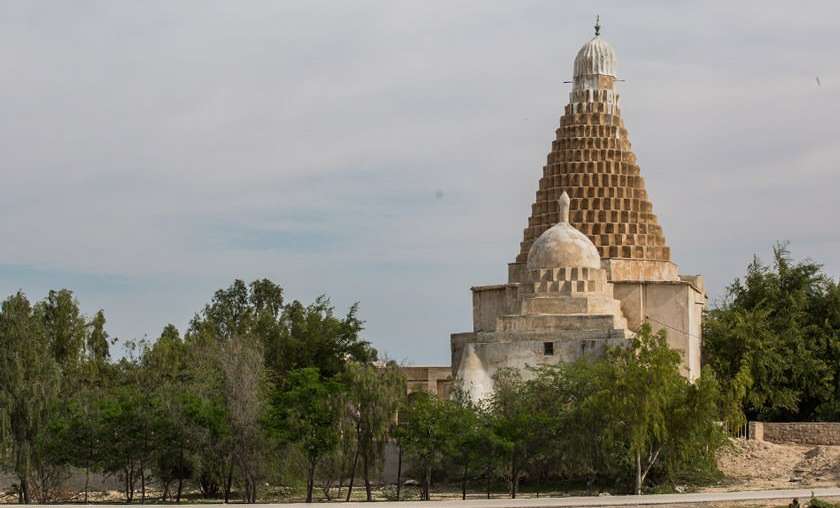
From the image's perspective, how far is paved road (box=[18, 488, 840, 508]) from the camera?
139 feet

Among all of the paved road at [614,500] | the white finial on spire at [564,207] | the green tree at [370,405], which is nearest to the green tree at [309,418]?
the green tree at [370,405]

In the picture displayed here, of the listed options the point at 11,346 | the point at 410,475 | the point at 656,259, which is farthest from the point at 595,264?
the point at 11,346

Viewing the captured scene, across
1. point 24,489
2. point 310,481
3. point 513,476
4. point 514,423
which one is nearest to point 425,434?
point 514,423

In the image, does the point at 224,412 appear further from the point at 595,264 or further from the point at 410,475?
the point at 595,264

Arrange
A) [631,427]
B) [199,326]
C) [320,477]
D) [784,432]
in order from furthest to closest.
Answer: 1. [199,326]
2. [784,432]
3. [320,477]
4. [631,427]

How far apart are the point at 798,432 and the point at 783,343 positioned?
4.54 metres

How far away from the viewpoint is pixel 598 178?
6519cm

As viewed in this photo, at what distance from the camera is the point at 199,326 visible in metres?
72.1

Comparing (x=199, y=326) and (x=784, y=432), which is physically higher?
(x=199, y=326)

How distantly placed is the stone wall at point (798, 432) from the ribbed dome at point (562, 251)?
23.8ft

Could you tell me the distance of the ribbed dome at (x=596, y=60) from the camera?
2606 inches

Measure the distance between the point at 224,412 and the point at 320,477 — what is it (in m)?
3.87

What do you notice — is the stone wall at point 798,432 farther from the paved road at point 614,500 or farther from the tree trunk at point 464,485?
the tree trunk at point 464,485

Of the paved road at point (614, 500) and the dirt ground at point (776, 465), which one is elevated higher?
the dirt ground at point (776, 465)
